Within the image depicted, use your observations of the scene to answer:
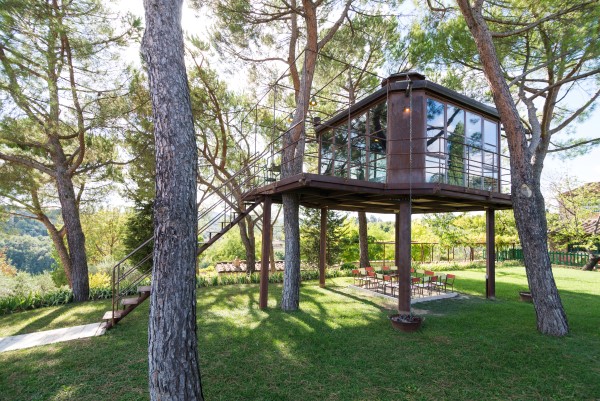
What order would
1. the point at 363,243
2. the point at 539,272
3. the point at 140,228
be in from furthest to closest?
1. the point at 140,228
2. the point at 363,243
3. the point at 539,272

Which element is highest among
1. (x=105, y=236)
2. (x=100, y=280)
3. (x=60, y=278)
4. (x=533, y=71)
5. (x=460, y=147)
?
(x=533, y=71)

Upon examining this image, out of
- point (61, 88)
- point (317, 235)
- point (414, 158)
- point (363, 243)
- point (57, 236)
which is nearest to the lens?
point (414, 158)

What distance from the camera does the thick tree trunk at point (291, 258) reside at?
8.50 metres

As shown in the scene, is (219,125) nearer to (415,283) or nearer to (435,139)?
(435,139)

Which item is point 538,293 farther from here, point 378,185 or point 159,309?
point 159,309

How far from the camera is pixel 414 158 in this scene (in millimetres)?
8539

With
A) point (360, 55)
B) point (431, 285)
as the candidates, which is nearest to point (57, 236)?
point (360, 55)

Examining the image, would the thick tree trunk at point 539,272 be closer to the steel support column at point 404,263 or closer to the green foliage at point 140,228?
the steel support column at point 404,263

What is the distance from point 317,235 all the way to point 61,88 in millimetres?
13087

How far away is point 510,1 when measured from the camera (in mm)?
9766

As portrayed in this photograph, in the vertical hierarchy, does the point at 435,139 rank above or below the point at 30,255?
above

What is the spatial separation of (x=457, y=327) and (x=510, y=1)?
405 inches

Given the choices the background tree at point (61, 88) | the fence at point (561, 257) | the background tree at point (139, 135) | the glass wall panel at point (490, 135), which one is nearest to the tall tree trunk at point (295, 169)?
the background tree at point (139, 135)

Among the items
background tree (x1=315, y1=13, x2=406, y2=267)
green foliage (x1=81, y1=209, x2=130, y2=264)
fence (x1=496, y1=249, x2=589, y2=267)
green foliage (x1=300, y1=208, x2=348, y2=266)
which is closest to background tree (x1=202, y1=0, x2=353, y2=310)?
background tree (x1=315, y1=13, x2=406, y2=267)
